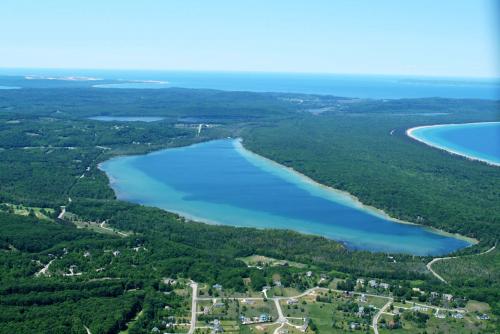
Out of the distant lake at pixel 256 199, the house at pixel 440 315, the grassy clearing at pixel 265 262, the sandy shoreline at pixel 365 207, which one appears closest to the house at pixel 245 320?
the grassy clearing at pixel 265 262

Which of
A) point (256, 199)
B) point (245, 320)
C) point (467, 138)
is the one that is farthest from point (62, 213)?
point (467, 138)

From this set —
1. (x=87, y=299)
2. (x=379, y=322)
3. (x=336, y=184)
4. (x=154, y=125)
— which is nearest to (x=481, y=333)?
(x=379, y=322)

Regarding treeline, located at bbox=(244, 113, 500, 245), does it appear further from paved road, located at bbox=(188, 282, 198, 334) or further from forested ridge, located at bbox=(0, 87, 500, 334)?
paved road, located at bbox=(188, 282, 198, 334)

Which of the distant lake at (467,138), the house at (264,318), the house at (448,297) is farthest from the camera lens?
the distant lake at (467,138)

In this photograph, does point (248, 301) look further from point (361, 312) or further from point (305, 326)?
point (361, 312)

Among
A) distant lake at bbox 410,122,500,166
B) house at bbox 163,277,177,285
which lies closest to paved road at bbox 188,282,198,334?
house at bbox 163,277,177,285

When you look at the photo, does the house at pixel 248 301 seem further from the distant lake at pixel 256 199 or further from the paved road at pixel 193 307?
the distant lake at pixel 256 199

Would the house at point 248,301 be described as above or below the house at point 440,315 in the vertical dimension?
below

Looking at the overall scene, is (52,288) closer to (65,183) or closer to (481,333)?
(481,333)
